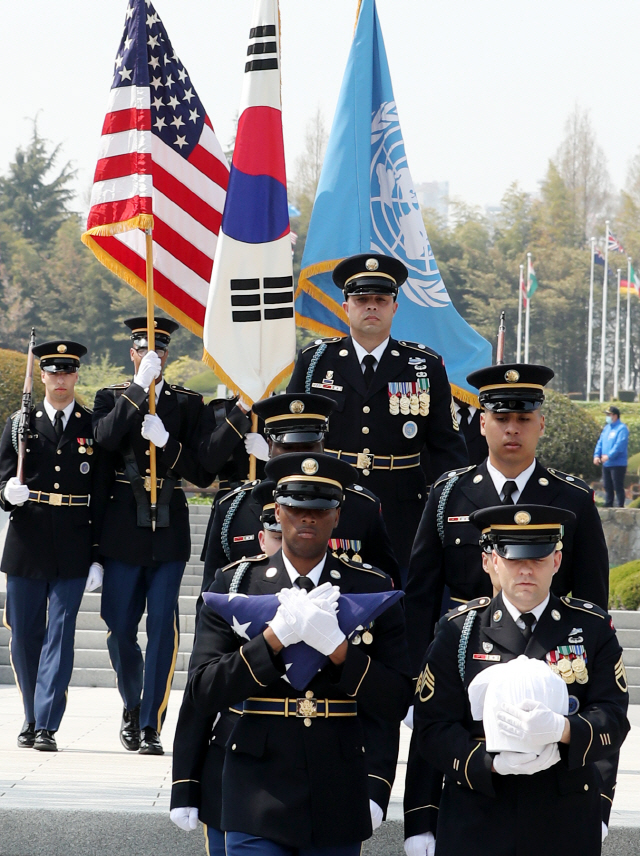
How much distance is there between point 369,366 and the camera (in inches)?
218

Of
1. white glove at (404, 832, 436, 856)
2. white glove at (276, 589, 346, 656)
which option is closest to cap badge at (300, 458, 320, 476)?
white glove at (276, 589, 346, 656)

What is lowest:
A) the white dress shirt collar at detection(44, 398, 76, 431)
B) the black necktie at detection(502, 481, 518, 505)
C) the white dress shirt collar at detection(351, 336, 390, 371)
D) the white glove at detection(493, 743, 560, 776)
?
the white glove at detection(493, 743, 560, 776)

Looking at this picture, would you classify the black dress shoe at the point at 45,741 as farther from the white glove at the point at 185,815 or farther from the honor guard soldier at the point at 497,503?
the white glove at the point at 185,815

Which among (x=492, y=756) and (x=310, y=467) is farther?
(x=310, y=467)

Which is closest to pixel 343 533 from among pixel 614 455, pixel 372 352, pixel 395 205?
pixel 372 352

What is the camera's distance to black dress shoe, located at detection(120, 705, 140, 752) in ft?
21.7

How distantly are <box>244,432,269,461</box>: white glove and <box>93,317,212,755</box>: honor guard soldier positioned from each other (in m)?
0.52

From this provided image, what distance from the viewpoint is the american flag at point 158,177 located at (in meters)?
6.90

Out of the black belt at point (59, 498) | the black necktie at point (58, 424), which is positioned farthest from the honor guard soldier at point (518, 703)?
the black necktie at point (58, 424)

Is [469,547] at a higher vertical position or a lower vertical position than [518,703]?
higher

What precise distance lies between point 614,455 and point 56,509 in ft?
43.2

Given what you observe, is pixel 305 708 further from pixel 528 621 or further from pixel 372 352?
pixel 372 352

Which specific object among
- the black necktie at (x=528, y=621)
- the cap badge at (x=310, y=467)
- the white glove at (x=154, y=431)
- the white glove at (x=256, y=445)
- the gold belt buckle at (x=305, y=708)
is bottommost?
the gold belt buckle at (x=305, y=708)

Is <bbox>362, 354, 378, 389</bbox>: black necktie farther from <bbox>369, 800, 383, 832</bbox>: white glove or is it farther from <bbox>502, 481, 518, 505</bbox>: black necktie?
<bbox>369, 800, 383, 832</bbox>: white glove
